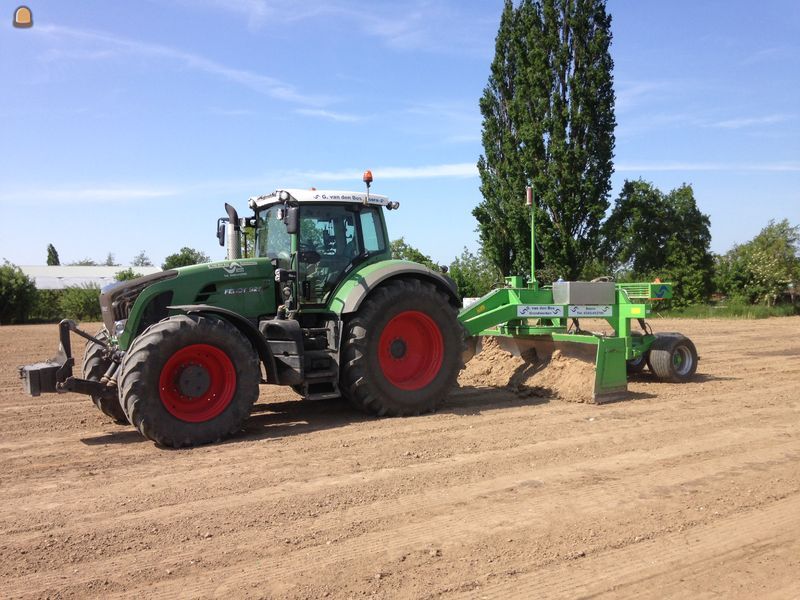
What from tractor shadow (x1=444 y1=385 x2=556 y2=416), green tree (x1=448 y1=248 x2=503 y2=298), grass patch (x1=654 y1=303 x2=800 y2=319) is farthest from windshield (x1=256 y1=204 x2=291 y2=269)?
grass patch (x1=654 y1=303 x2=800 y2=319)

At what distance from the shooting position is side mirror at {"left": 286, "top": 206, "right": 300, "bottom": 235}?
6.57 metres

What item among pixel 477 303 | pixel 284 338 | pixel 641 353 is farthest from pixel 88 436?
pixel 641 353

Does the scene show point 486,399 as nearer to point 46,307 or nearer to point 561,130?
point 561,130

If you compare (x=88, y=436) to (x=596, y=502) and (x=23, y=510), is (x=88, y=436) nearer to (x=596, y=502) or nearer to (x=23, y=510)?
(x=23, y=510)

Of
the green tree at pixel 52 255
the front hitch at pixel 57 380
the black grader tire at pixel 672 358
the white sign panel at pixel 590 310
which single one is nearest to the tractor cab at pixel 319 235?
the front hitch at pixel 57 380

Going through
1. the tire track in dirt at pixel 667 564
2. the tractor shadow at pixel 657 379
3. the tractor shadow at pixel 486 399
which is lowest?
the tire track in dirt at pixel 667 564

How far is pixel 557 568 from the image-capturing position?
11.3 ft

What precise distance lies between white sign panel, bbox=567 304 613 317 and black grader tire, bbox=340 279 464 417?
6.27 ft

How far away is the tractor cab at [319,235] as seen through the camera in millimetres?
7105

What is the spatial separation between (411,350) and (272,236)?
1967mm

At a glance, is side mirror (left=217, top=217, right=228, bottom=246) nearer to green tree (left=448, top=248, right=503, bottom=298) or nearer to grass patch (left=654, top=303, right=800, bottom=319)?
green tree (left=448, top=248, right=503, bottom=298)

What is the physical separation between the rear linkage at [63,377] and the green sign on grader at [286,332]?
0.04 ft

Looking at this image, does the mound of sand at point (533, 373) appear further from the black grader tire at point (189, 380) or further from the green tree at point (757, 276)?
the green tree at point (757, 276)

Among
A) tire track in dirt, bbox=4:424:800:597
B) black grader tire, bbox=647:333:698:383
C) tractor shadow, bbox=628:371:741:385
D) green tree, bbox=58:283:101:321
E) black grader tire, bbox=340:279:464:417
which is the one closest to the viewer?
tire track in dirt, bbox=4:424:800:597
